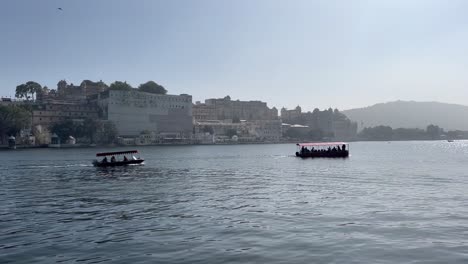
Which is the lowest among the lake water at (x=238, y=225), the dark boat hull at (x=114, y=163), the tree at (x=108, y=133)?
the lake water at (x=238, y=225)

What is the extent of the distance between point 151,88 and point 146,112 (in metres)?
24.2

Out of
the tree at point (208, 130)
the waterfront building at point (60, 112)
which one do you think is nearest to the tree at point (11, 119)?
the waterfront building at point (60, 112)

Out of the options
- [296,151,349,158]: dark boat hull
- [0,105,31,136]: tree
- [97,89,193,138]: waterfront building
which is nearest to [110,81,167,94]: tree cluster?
[97,89,193,138]: waterfront building

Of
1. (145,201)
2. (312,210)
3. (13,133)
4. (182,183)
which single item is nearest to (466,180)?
(312,210)

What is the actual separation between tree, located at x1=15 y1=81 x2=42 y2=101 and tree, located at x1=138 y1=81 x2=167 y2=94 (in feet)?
128

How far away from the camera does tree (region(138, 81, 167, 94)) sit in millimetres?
184375

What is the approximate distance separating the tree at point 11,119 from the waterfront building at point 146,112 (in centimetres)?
3245

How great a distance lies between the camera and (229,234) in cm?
1543

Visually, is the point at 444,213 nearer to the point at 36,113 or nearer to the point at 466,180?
the point at 466,180

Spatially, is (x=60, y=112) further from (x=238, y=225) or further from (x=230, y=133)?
(x=238, y=225)

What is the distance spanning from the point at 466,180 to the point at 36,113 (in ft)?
470

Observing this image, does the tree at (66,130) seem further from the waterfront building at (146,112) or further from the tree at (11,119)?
the tree at (11,119)

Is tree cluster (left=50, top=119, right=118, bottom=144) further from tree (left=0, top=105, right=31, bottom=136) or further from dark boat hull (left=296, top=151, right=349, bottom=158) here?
dark boat hull (left=296, top=151, right=349, bottom=158)

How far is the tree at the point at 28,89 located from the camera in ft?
536
